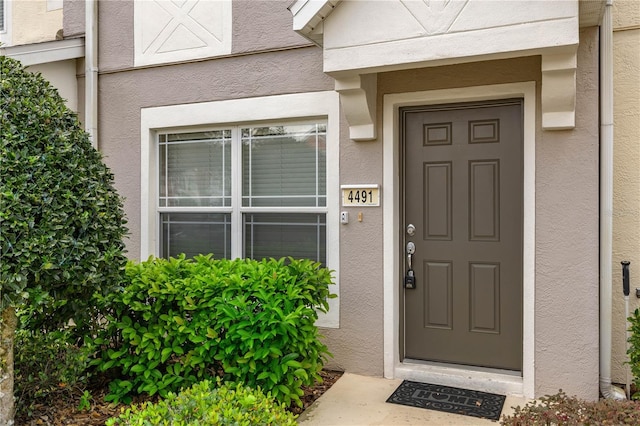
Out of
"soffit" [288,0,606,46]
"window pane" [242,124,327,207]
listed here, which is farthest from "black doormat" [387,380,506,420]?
"soffit" [288,0,606,46]

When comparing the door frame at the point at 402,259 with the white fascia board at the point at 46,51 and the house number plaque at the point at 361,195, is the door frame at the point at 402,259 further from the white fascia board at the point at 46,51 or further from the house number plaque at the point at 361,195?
the white fascia board at the point at 46,51

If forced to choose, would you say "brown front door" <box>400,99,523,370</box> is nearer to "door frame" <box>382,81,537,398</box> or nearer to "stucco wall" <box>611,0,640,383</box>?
"door frame" <box>382,81,537,398</box>

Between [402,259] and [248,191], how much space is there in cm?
175

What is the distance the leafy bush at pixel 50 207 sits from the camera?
3029 millimetres

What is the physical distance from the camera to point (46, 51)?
5312 millimetres

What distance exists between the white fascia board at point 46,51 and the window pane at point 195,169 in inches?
55.6

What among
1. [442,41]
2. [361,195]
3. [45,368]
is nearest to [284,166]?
[361,195]

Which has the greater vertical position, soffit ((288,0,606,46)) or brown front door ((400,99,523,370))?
soffit ((288,0,606,46))

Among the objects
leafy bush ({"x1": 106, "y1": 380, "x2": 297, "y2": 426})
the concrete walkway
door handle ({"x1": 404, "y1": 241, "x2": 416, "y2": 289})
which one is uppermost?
door handle ({"x1": 404, "y1": 241, "x2": 416, "y2": 289})

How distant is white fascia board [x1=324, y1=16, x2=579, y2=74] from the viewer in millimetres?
3385

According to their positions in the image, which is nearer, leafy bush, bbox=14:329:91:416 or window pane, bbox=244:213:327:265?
leafy bush, bbox=14:329:91:416

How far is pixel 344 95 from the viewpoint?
427 centimetres

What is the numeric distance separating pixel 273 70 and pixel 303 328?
2653 mm

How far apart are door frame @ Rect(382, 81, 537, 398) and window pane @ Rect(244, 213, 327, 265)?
2.40 feet
